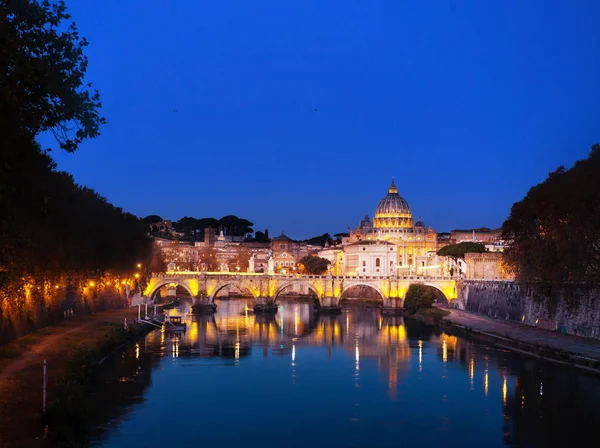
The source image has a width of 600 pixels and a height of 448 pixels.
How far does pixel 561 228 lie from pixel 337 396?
15.2 meters

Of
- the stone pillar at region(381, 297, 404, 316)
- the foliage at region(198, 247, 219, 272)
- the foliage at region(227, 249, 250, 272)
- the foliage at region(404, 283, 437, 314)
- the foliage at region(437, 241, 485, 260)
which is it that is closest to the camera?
the foliage at region(404, 283, 437, 314)

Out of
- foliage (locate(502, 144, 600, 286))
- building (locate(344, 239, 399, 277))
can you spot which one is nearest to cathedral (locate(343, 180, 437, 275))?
building (locate(344, 239, 399, 277))

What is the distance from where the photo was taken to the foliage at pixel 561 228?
35.9m

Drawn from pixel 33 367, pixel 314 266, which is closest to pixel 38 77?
pixel 33 367

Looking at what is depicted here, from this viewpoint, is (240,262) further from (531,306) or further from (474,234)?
(531,306)

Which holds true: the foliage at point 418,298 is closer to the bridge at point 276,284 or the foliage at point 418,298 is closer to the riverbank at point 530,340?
the bridge at point 276,284

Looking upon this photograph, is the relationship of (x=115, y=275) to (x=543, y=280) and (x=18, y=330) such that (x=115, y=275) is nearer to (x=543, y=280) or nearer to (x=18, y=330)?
(x=18, y=330)

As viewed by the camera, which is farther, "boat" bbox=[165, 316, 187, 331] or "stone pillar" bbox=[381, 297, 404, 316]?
"stone pillar" bbox=[381, 297, 404, 316]

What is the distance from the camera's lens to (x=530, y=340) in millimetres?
39750

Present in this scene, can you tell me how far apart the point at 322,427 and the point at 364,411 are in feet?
8.37

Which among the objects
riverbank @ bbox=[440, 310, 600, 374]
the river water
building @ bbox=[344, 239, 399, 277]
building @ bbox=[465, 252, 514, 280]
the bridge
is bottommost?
the river water

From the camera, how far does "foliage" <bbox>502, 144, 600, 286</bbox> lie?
35.9 m

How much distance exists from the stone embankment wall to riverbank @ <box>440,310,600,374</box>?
2.11 feet

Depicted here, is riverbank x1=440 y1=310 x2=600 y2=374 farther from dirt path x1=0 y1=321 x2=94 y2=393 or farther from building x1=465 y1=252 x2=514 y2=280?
dirt path x1=0 y1=321 x2=94 y2=393
